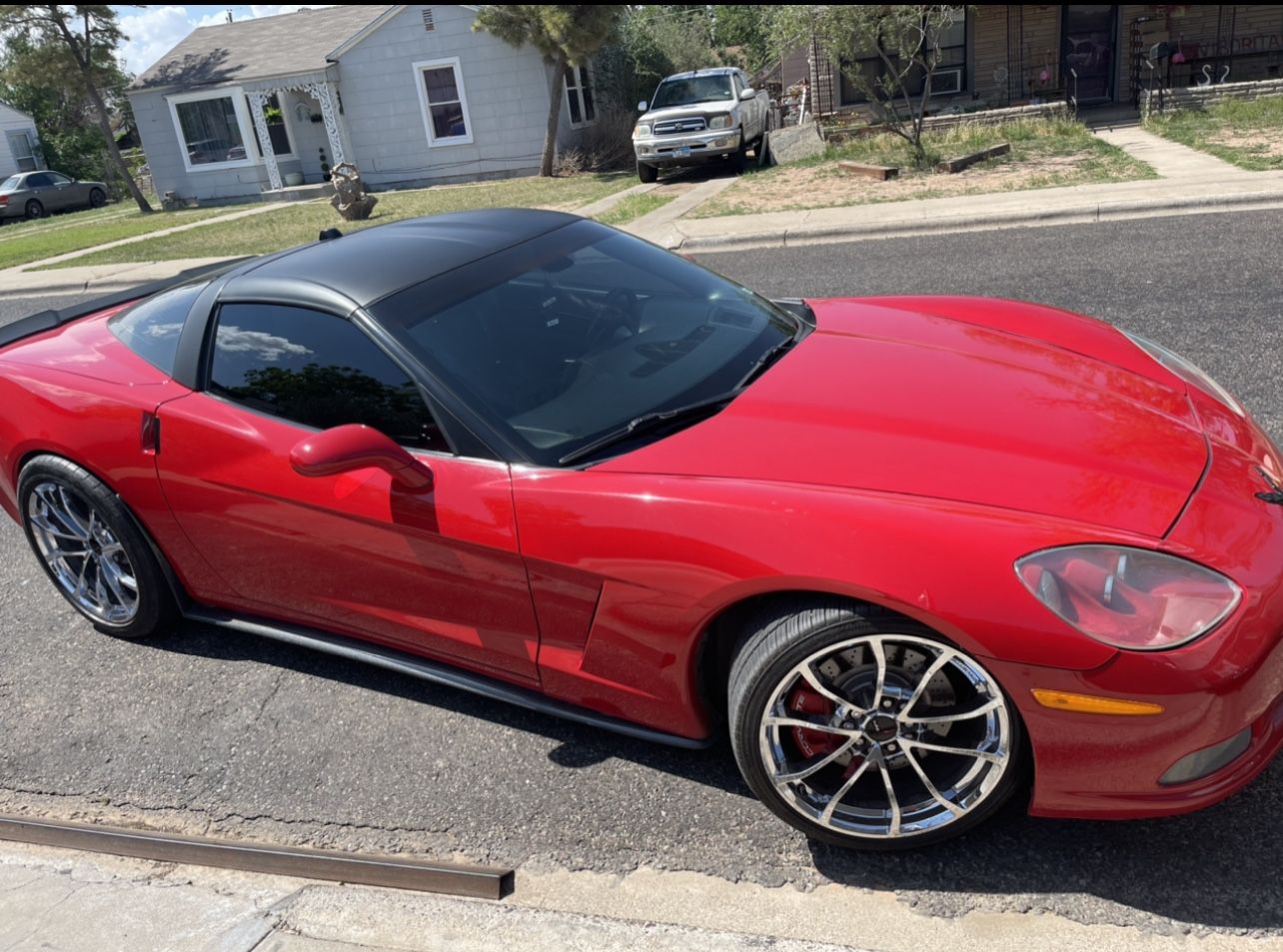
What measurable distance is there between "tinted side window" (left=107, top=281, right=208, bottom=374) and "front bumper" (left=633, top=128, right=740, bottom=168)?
45.4ft

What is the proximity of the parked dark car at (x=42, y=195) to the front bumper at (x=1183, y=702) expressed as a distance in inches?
1417

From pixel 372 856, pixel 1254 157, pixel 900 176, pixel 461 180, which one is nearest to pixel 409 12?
pixel 461 180

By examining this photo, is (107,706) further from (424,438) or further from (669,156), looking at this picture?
(669,156)

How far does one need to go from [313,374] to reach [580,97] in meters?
23.7

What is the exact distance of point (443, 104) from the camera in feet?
78.0

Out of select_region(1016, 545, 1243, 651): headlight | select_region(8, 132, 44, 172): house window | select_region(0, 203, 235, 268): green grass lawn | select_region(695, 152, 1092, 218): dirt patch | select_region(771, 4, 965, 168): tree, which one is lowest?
select_region(695, 152, 1092, 218): dirt patch

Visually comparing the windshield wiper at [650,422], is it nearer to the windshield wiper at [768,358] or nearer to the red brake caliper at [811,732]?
the windshield wiper at [768,358]

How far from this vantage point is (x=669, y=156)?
665 inches

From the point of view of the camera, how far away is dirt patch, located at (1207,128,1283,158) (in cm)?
1189

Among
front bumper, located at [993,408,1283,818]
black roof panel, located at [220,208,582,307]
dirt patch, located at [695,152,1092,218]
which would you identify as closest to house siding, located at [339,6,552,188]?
dirt patch, located at [695,152,1092,218]

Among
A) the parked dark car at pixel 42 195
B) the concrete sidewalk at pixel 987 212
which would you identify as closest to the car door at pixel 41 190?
the parked dark car at pixel 42 195

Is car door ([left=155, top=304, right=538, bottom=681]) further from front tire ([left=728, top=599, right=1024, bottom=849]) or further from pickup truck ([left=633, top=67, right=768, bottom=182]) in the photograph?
pickup truck ([left=633, top=67, right=768, bottom=182])

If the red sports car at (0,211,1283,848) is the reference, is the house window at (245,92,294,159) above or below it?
above

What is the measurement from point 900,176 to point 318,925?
512 inches
